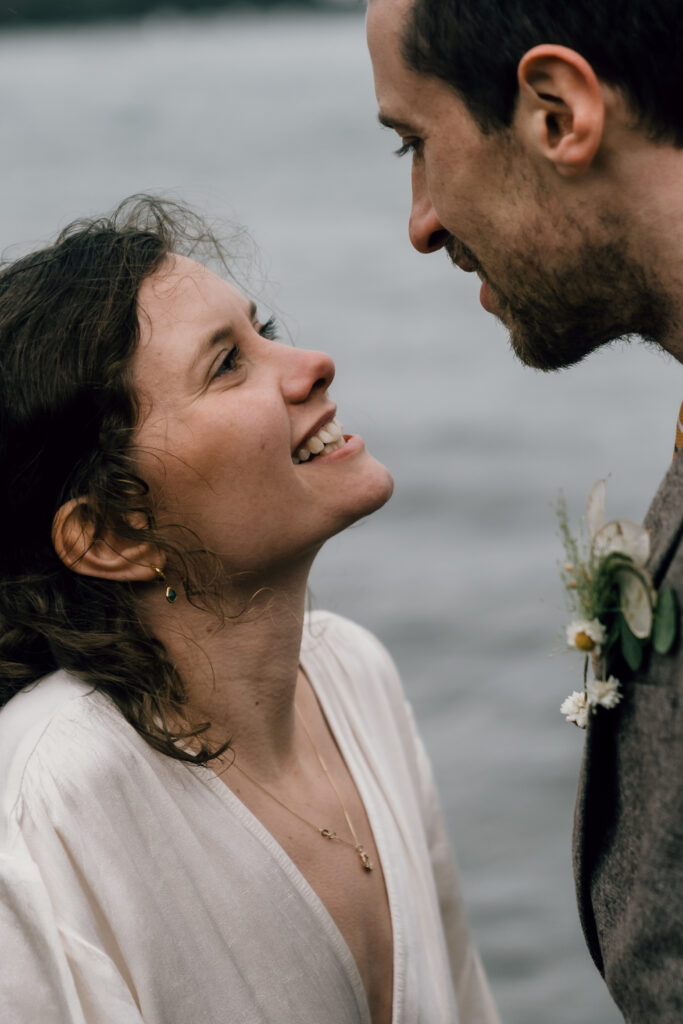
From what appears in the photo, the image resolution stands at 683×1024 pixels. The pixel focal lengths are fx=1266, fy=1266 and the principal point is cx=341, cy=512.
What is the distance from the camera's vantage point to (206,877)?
194 cm

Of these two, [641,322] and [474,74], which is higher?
[474,74]

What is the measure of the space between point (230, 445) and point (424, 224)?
0.48 m

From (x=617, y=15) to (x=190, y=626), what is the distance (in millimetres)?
1142

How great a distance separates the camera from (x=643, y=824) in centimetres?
144

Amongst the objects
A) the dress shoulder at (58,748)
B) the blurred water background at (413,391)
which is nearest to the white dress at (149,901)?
the dress shoulder at (58,748)

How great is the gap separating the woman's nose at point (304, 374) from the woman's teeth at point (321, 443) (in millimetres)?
65

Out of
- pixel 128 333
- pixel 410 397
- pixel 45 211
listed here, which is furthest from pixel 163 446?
pixel 45 211

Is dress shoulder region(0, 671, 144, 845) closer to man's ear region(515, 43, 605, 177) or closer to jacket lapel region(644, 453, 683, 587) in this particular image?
jacket lapel region(644, 453, 683, 587)

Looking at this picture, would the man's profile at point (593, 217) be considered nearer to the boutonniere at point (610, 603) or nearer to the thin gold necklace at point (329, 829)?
the boutonniere at point (610, 603)

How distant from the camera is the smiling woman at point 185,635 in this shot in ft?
6.28

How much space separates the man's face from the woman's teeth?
0.35 metres

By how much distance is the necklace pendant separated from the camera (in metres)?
2.17

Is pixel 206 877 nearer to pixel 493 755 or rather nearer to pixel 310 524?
pixel 310 524

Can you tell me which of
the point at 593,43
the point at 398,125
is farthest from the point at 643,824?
the point at 398,125
